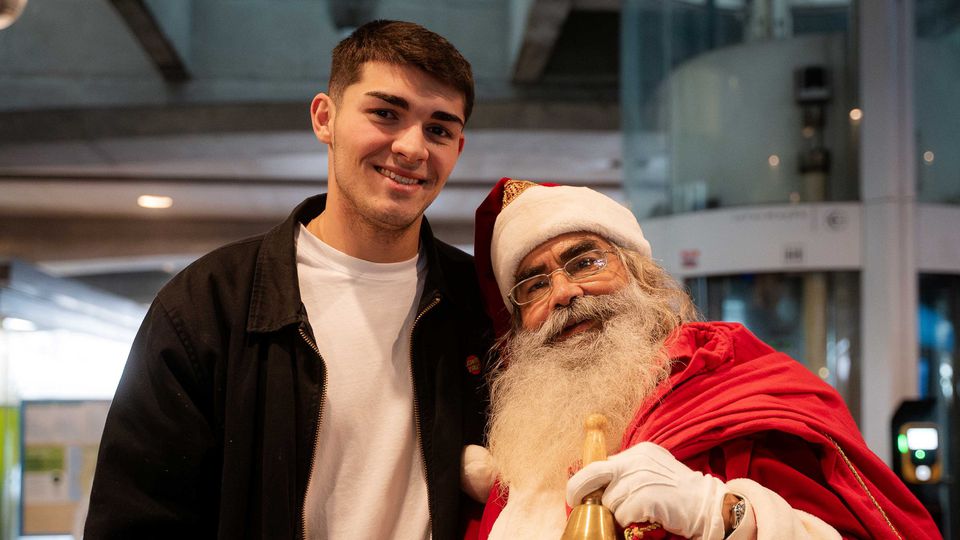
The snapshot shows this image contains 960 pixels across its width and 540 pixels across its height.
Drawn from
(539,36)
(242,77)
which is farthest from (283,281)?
(242,77)

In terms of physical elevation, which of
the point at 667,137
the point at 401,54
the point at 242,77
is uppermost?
the point at 242,77

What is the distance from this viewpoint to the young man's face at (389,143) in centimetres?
190

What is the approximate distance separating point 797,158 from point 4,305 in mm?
4205

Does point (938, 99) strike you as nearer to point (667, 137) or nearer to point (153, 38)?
point (667, 137)

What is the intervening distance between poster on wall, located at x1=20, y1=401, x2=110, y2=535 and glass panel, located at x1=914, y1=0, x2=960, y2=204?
4.29 metres

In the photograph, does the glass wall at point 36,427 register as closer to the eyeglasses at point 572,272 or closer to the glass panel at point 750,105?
the eyeglasses at point 572,272

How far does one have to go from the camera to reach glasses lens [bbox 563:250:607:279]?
6.29 ft

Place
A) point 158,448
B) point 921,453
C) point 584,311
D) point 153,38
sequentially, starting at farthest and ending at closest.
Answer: point 153,38
point 921,453
point 584,311
point 158,448

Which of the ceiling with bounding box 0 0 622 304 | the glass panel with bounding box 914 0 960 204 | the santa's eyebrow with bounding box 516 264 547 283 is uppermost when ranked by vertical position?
the ceiling with bounding box 0 0 622 304

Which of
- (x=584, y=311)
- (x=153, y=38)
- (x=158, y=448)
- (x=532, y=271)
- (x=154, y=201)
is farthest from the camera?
(x=154, y=201)

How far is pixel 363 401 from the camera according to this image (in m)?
1.89

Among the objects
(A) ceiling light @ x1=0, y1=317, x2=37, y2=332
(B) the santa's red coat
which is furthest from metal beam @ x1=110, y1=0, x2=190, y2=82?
(B) the santa's red coat

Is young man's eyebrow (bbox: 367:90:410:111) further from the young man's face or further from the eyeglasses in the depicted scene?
the eyeglasses

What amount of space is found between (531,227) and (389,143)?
1.17 ft
